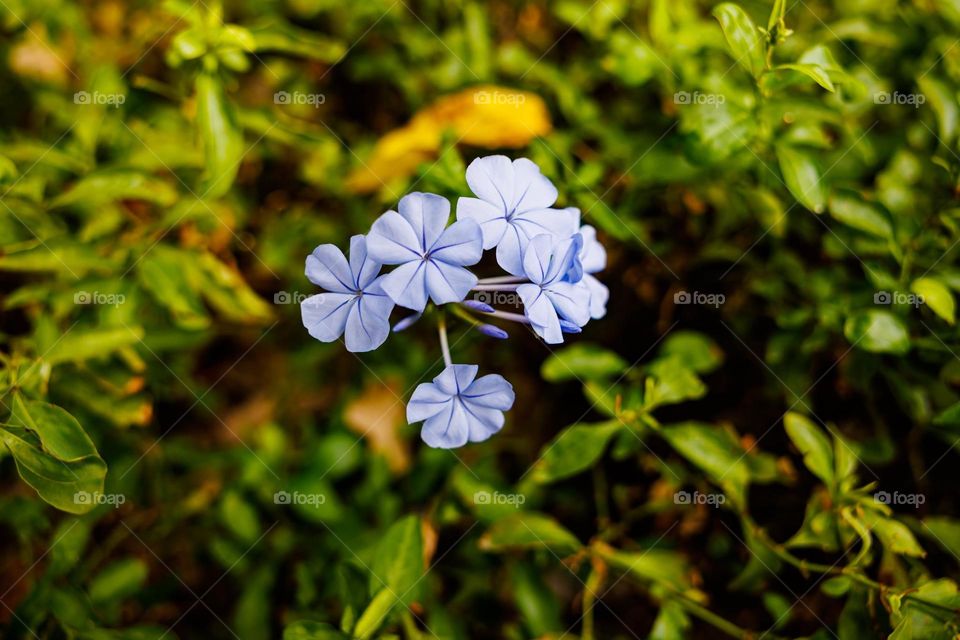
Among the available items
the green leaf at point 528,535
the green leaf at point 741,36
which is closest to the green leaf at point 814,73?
the green leaf at point 741,36

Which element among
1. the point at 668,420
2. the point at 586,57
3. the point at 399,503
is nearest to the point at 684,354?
the point at 668,420

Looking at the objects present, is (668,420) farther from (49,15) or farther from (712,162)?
(49,15)

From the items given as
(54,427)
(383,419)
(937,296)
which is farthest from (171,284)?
(937,296)

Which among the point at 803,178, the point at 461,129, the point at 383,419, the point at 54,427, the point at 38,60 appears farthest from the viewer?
the point at 38,60

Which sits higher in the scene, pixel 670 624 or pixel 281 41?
pixel 281 41

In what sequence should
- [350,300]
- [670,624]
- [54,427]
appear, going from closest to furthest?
[350,300]
[54,427]
[670,624]

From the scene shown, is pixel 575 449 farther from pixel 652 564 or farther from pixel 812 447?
pixel 812 447

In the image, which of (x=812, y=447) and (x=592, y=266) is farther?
(x=812, y=447)

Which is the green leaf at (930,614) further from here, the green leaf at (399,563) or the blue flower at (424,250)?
the blue flower at (424,250)
